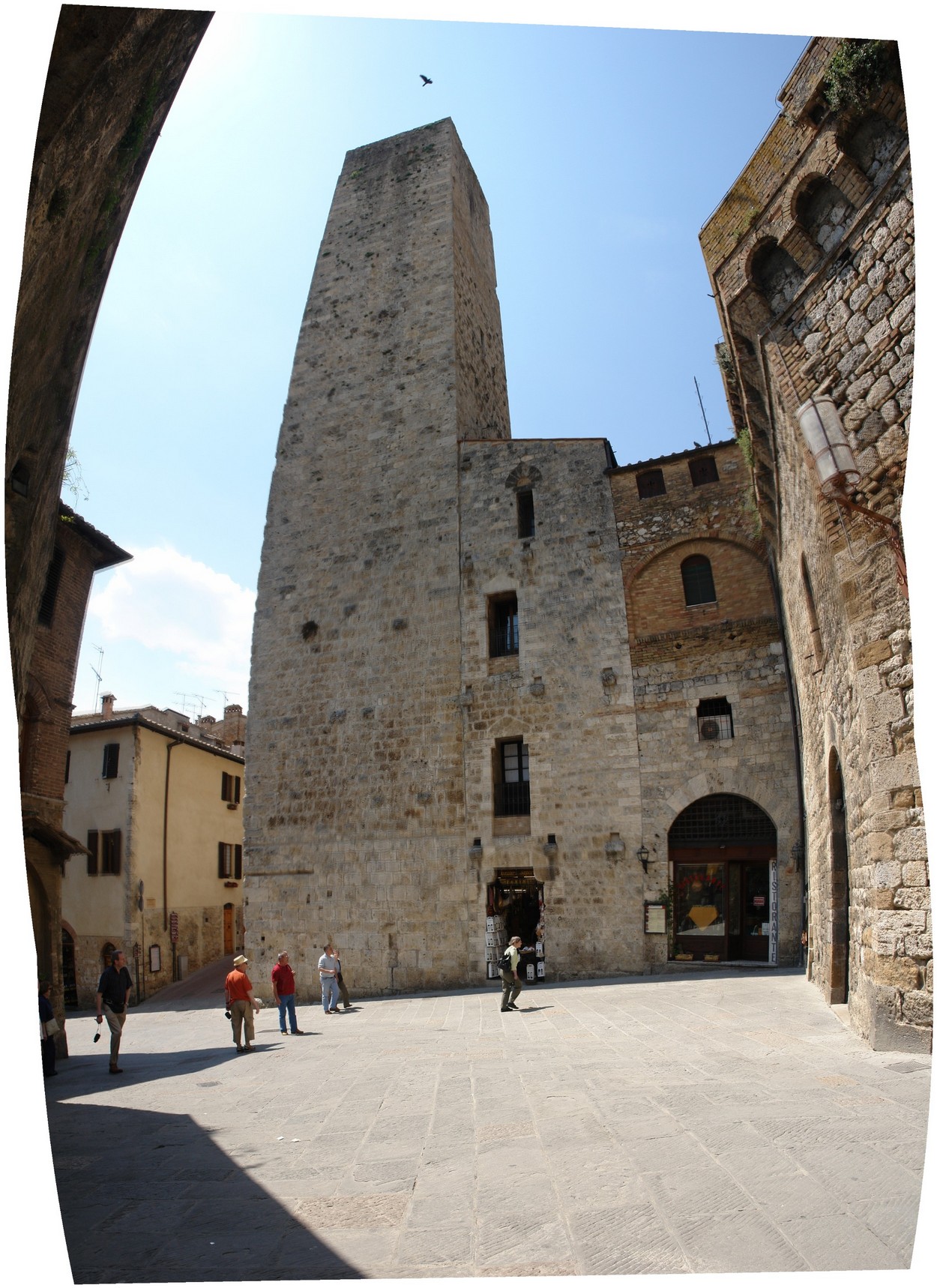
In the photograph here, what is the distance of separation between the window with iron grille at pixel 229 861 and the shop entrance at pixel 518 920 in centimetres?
1332

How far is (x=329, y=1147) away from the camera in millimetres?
5066

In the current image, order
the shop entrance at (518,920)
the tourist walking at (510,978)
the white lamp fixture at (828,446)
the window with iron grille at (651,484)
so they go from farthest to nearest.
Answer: the window with iron grille at (651,484) → the shop entrance at (518,920) → the tourist walking at (510,978) → the white lamp fixture at (828,446)

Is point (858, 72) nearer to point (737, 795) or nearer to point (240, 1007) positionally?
point (737, 795)

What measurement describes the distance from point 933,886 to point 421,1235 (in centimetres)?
292

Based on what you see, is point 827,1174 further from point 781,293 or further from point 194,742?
point 194,742

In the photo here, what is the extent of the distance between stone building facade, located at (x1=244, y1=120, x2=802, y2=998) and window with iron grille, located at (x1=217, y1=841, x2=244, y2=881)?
8826 millimetres

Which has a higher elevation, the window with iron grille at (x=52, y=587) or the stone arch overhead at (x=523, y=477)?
the stone arch overhead at (x=523, y=477)

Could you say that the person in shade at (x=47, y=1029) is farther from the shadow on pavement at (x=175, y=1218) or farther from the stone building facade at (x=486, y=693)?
the stone building facade at (x=486, y=693)

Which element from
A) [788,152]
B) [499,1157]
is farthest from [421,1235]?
[788,152]

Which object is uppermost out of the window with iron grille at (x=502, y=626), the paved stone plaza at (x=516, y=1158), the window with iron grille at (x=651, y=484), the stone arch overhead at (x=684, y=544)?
the window with iron grille at (x=651, y=484)

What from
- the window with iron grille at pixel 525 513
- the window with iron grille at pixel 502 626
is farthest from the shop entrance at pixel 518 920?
the window with iron grille at pixel 525 513

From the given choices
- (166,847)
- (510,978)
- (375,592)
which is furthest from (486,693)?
(166,847)

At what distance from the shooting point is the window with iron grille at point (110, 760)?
21.8 m

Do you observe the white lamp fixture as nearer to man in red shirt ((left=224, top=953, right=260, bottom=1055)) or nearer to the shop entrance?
man in red shirt ((left=224, top=953, right=260, bottom=1055))
